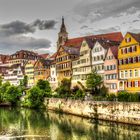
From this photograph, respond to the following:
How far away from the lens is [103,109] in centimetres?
5322

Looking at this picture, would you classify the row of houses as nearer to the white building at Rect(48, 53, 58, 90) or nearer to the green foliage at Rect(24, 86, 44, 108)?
the white building at Rect(48, 53, 58, 90)

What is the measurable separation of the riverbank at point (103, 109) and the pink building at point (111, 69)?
920cm

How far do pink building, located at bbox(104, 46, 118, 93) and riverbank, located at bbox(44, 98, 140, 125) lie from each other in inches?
362

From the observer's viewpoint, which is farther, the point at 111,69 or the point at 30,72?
the point at 30,72

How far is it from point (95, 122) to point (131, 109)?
24.2 ft

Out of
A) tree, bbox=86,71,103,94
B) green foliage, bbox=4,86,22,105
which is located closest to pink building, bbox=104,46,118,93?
tree, bbox=86,71,103,94

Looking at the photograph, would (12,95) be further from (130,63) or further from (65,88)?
(130,63)

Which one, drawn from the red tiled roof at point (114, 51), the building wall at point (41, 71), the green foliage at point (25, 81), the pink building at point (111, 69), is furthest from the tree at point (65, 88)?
the green foliage at point (25, 81)

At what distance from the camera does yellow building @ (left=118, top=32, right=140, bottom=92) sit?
59812mm

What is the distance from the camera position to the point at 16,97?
8862cm

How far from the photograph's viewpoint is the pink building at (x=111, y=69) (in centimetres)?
6562

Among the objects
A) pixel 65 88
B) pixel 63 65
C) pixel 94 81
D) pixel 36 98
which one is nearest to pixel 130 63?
pixel 94 81

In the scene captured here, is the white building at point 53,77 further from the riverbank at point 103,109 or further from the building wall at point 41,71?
the riverbank at point 103,109

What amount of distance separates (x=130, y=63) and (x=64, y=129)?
68.0 feet
